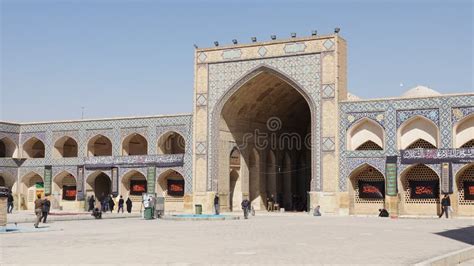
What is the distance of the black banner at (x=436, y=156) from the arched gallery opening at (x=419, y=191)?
748 mm

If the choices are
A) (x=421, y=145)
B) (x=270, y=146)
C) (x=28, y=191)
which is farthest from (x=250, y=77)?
(x=28, y=191)

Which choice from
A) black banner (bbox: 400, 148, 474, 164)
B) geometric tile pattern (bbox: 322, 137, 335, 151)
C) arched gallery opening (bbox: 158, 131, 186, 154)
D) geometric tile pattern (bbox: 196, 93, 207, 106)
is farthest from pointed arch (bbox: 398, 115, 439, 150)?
arched gallery opening (bbox: 158, 131, 186, 154)

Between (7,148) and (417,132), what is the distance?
74.4 feet

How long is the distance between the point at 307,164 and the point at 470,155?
1315 cm

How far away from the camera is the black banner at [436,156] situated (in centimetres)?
2658

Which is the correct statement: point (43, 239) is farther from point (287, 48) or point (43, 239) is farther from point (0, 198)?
point (287, 48)

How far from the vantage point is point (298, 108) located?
3675cm

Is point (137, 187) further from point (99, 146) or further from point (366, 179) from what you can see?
point (366, 179)

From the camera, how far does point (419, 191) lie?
2856 cm

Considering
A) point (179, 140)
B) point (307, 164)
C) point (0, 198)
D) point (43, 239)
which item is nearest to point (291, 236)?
point (43, 239)

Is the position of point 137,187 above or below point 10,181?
below

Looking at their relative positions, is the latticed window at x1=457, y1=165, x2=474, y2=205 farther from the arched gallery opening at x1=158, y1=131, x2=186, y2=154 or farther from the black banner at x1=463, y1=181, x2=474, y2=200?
the arched gallery opening at x1=158, y1=131, x2=186, y2=154

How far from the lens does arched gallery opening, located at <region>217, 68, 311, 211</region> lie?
32156 millimetres

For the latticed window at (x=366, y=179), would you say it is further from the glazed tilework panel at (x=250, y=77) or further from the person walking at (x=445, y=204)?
the person walking at (x=445, y=204)
